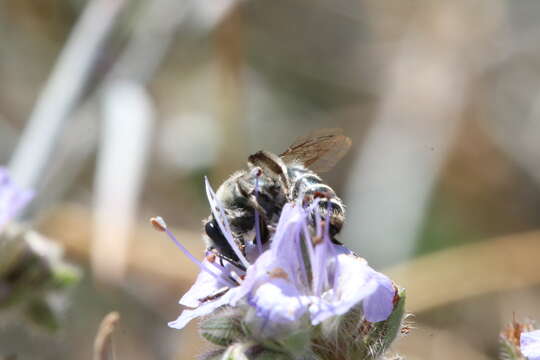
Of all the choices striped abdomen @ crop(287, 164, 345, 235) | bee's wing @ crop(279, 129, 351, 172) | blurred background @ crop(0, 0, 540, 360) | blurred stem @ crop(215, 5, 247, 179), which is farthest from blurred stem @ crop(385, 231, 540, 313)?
striped abdomen @ crop(287, 164, 345, 235)

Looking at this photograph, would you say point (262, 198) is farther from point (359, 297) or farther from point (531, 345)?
point (531, 345)

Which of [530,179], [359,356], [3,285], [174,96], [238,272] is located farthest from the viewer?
[174,96]

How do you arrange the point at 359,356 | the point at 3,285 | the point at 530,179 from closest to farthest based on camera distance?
the point at 359,356 < the point at 3,285 < the point at 530,179

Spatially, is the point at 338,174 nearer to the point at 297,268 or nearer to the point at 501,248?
the point at 501,248

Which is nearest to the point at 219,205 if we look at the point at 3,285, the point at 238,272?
the point at 238,272

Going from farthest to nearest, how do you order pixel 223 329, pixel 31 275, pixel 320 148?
pixel 31 275, pixel 320 148, pixel 223 329

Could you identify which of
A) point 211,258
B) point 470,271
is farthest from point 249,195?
point 470,271

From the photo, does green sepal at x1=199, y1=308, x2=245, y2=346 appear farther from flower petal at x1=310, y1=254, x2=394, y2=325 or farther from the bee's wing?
the bee's wing
